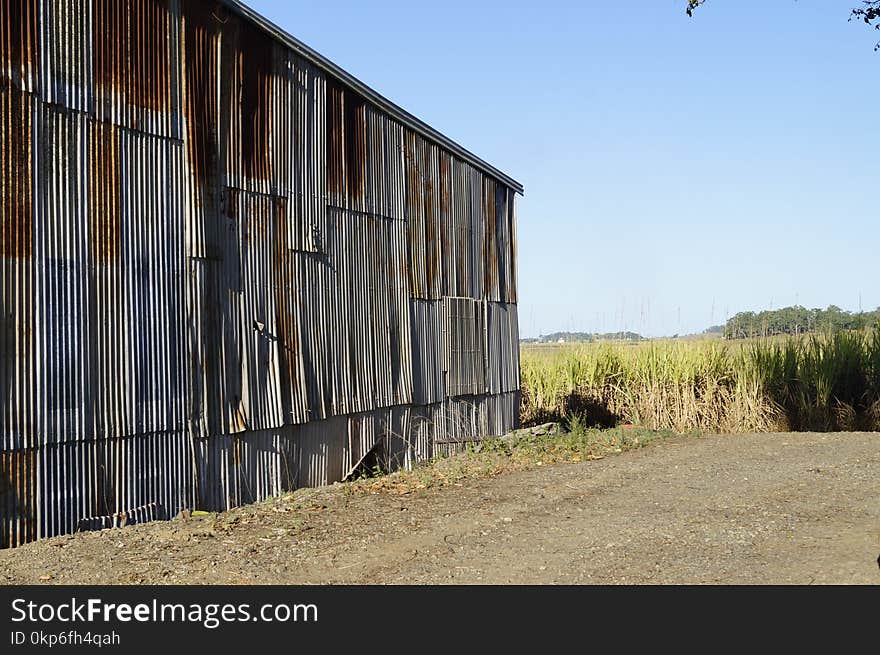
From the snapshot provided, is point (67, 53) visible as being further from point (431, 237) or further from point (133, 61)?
point (431, 237)

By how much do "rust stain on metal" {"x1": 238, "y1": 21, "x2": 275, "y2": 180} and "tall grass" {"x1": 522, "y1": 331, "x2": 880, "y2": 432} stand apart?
10500mm

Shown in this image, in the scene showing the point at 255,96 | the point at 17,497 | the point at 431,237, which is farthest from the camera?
the point at 431,237

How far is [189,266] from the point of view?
9.17 meters

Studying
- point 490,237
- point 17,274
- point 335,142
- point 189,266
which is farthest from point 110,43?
point 490,237

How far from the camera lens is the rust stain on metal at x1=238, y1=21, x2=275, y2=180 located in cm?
989

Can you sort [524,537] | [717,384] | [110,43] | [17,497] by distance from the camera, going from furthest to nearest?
[717,384] → [110,43] → [524,537] → [17,497]

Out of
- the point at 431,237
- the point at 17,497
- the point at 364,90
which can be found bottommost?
the point at 17,497

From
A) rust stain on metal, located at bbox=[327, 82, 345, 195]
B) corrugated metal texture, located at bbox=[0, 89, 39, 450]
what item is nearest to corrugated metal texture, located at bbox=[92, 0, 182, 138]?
corrugated metal texture, located at bbox=[0, 89, 39, 450]

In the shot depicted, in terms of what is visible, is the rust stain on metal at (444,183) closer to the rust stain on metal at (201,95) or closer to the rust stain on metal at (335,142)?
the rust stain on metal at (335,142)

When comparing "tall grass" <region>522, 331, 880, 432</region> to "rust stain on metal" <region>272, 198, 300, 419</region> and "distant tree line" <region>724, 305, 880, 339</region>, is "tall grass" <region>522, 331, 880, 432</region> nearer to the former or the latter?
"distant tree line" <region>724, 305, 880, 339</region>

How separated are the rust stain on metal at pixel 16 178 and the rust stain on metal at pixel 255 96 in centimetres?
245

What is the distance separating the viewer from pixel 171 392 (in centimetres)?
895

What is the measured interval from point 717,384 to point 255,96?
11.5 meters
